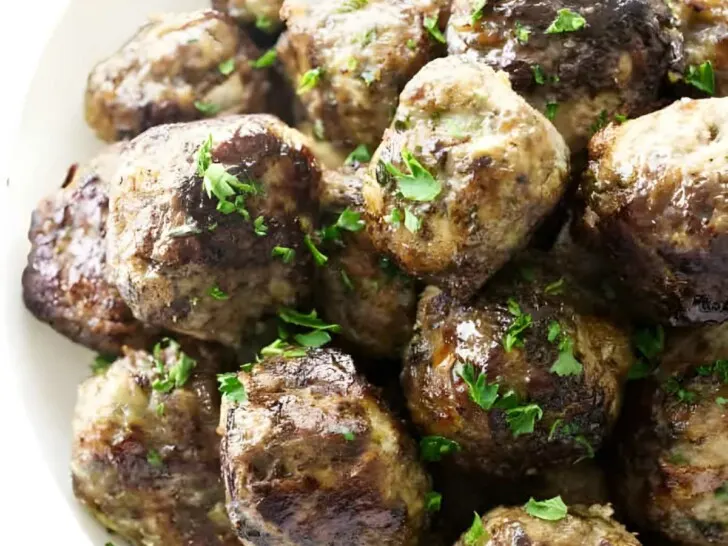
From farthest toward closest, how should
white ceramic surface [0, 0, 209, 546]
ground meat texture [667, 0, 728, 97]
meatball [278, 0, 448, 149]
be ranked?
white ceramic surface [0, 0, 209, 546]
meatball [278, 0, 448, 149]
ground meat texture [667, 0, 728, 97]

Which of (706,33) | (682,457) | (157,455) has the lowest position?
(682,457)

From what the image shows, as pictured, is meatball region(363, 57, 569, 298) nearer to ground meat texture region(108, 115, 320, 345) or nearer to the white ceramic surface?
ground meat texture region(108, 115, 320, 345)

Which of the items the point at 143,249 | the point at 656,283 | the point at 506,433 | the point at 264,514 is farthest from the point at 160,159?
the point at 656,283

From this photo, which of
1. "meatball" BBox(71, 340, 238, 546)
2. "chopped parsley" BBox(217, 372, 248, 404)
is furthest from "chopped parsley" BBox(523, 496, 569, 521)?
"meatball" BBox(71, 340, 238, 546)

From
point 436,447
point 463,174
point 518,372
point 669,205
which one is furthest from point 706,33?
point 436,447

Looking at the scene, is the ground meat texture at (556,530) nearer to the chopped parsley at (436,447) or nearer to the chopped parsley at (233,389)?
the chopped parsley at (436,447)

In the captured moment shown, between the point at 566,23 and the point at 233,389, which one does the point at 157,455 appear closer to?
the point at 233,389

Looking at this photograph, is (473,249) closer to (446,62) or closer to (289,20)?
(446,62)
